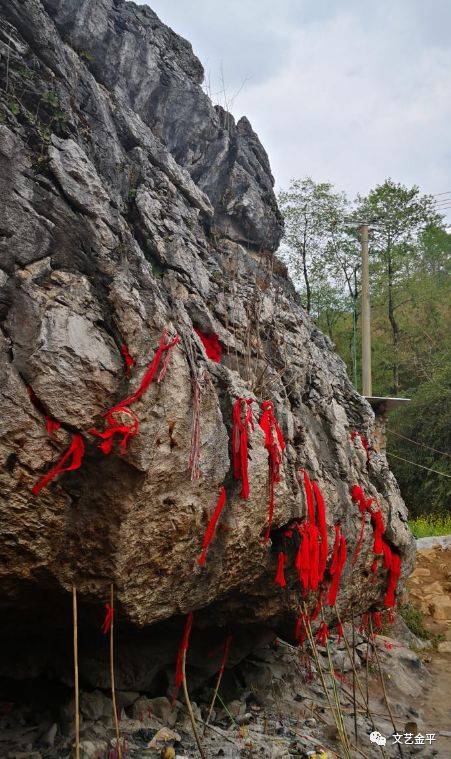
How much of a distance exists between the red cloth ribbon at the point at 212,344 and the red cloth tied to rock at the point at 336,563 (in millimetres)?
1511

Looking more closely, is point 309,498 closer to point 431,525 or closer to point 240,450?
point 240,450

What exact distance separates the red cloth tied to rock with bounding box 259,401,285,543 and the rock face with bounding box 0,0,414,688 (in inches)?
3.1

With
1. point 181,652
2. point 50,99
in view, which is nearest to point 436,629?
point 181,652

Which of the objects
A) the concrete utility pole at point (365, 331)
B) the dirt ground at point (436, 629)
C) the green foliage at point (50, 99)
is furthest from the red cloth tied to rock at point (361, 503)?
the concrete utility pole at point (365, 331)

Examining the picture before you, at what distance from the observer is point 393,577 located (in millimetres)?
4762

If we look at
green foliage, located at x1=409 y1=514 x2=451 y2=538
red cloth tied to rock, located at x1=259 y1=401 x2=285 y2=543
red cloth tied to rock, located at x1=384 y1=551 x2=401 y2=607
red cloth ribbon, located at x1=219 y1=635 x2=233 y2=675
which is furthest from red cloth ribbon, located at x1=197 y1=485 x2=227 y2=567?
green foliage, located at x1=409 y1=514 x2=451 y2=538

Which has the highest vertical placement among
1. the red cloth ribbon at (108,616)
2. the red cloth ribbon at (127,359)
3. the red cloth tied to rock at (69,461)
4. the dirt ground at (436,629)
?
the red cloth ribbon at (127,359)

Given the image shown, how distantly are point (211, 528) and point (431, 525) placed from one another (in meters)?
9.67

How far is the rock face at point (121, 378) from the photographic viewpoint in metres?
2.62

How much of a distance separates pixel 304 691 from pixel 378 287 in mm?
14417

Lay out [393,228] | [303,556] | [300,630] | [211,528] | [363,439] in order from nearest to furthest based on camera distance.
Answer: [211,528] → [303,556] → [300,630] → [363,439] → [393,228]

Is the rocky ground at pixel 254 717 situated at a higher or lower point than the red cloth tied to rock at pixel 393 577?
lower

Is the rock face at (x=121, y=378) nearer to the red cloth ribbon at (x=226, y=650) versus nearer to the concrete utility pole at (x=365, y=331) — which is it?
the red cloth ribbon at (x=226, y=650)

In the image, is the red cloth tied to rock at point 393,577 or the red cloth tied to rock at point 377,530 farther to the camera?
the red cloth tied to rock at point 393,577
